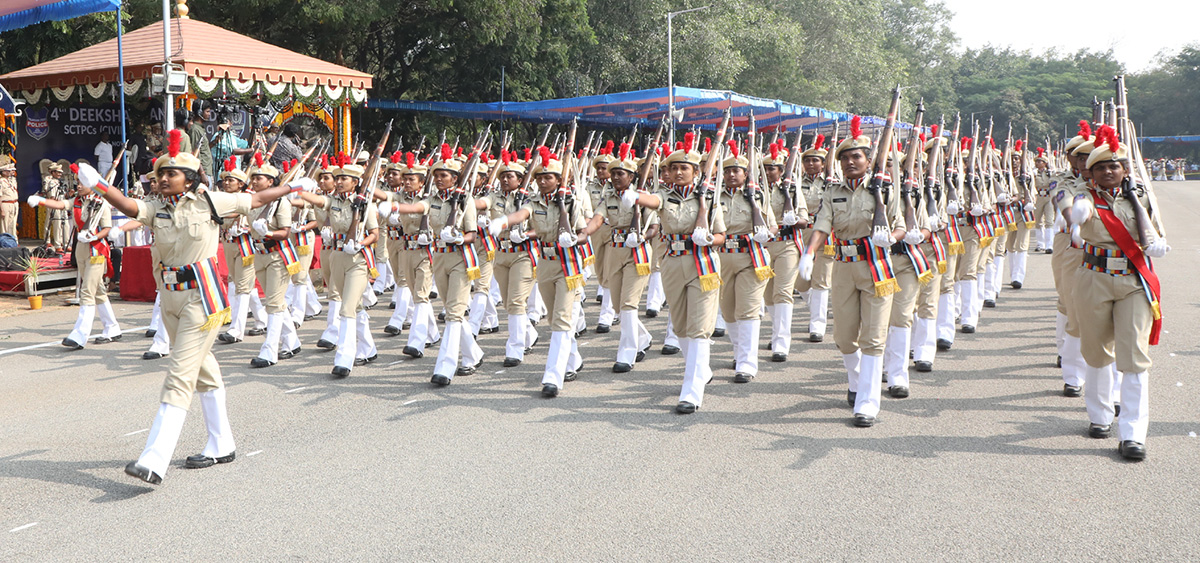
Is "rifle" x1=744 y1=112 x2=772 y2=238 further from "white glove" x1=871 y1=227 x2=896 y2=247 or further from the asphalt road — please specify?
the asphalt road

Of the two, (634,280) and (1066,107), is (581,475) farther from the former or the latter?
(1066,107)

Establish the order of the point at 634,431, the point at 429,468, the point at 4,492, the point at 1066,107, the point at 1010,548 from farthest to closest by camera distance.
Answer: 1. the point at 1066,107
2. the point at 634,431
3. the point at 429,468
4. the point at 4,492
5. the point at 1010,548

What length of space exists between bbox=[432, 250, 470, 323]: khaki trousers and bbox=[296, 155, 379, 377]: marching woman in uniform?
787mm

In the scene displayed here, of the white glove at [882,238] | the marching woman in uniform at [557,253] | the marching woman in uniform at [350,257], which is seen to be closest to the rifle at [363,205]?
the marching woman in uniform at [350,257]

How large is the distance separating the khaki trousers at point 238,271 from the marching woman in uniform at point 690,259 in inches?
184

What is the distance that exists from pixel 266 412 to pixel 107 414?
1.14 metres

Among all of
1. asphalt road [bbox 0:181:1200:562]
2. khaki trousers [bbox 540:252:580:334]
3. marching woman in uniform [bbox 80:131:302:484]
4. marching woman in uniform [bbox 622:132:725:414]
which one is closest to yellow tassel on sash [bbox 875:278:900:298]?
asphalt road [bbox 0:181:1200:562]

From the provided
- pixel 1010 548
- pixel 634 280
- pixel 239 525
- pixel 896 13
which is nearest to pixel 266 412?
pixel 239 525

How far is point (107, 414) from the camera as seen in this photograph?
723 centimetres

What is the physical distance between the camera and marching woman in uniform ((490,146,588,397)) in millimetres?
7957

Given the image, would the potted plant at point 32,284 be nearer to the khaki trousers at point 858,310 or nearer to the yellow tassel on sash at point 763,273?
the yellow tassel on sash at point 763,273

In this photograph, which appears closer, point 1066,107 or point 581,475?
point 581,475

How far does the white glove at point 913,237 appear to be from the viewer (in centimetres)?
710

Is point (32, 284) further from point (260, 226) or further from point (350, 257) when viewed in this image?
point (350, 257)
